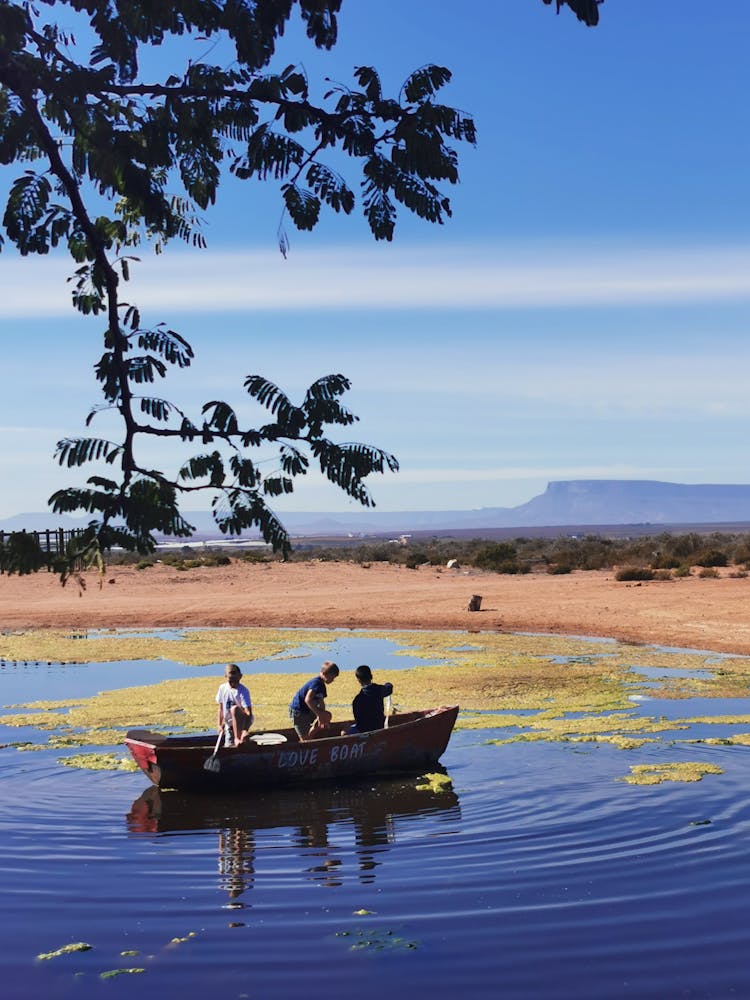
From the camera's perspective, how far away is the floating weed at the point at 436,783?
16.4 metres

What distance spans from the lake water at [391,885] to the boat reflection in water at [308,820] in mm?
41

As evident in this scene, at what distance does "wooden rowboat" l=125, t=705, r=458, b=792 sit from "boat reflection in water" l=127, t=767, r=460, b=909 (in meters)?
0.21

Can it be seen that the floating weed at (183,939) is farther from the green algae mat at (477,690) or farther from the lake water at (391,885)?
the green algae mat at (477,690)

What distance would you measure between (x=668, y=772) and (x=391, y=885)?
6105 mm

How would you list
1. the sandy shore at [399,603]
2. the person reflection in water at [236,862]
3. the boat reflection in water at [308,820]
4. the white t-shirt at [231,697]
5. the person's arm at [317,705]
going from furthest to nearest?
1. the sandy shore at [399,603]
2. the person's arm at [317,705]
3. the white t-shirt at [231,697]
4. the boat reflection in water at [308,820]
5. the person reflection in water at [236,862]

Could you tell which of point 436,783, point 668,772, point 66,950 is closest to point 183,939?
point 66,950

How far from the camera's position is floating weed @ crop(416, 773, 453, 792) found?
53.7 ft

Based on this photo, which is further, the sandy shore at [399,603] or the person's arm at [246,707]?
the sandy shore at [399,603]

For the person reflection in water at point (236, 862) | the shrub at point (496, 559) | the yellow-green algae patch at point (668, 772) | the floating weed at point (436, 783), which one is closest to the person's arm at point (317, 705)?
the floating weed at point (436, 783)

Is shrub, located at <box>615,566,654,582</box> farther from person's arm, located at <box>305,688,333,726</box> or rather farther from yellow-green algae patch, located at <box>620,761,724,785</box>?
person's arm, located at <box>305,688,333,726</box>

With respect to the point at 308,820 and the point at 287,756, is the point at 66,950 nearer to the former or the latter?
the point at 308,820

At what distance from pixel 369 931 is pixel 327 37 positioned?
24.0 feet

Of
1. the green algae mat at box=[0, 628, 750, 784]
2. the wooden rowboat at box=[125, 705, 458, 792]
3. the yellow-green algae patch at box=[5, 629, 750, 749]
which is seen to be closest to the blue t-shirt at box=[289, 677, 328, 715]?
the wooden rowboat at box=[125, 705, 458, 792]

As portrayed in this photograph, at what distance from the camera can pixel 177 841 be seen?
14.1m
